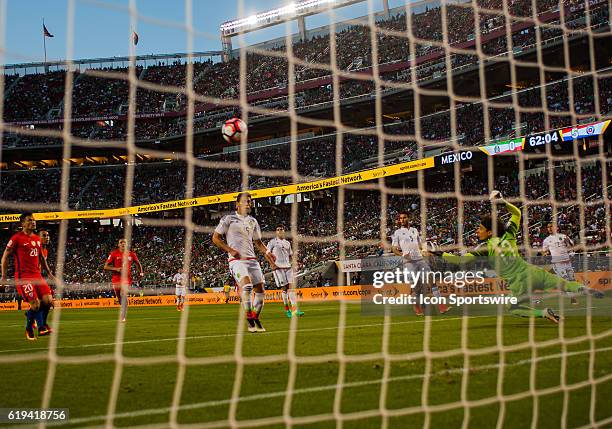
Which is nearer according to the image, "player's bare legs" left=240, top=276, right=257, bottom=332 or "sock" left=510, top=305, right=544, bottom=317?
"sock" left=510, top=305, right=544, bottom=317

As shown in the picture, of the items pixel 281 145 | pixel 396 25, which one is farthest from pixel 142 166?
pixel 396 25

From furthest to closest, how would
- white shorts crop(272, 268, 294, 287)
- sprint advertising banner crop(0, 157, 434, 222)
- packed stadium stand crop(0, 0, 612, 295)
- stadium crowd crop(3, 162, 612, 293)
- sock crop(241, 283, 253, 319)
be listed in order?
sprint advertising banner crop(0, 157, 434, 222) < packed stadium stand crop(0, 0, 612, 295) < stadium crowd crop(3, 162, 612, 293) < white shorts crop(272, 268, 294, 287) < sock crop(241, 283, 253, 319)

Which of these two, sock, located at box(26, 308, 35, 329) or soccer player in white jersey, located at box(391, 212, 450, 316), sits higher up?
soccer player in white jersey, located at box(391, 212, 450, 316)

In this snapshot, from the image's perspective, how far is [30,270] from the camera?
9.73 m

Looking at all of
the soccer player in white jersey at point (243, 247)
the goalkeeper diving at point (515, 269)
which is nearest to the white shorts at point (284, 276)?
the soccer player in white jersey at point (243, 247)

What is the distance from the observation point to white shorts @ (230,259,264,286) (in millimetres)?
9086

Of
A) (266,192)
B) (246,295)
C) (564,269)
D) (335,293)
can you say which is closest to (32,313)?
(246,295)

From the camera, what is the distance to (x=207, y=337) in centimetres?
935

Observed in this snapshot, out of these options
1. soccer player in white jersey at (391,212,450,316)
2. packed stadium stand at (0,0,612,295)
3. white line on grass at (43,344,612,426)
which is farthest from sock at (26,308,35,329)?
packed stadium stand at (0,0,612,295)

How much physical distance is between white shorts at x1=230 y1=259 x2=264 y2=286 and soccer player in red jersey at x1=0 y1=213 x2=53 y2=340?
2.56m

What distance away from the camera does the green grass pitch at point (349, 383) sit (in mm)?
3904

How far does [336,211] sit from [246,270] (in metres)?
22.3

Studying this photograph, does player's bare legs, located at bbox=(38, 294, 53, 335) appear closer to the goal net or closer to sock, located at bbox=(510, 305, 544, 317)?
the goal net

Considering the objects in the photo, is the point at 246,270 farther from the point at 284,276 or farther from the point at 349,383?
the point at 284,276
